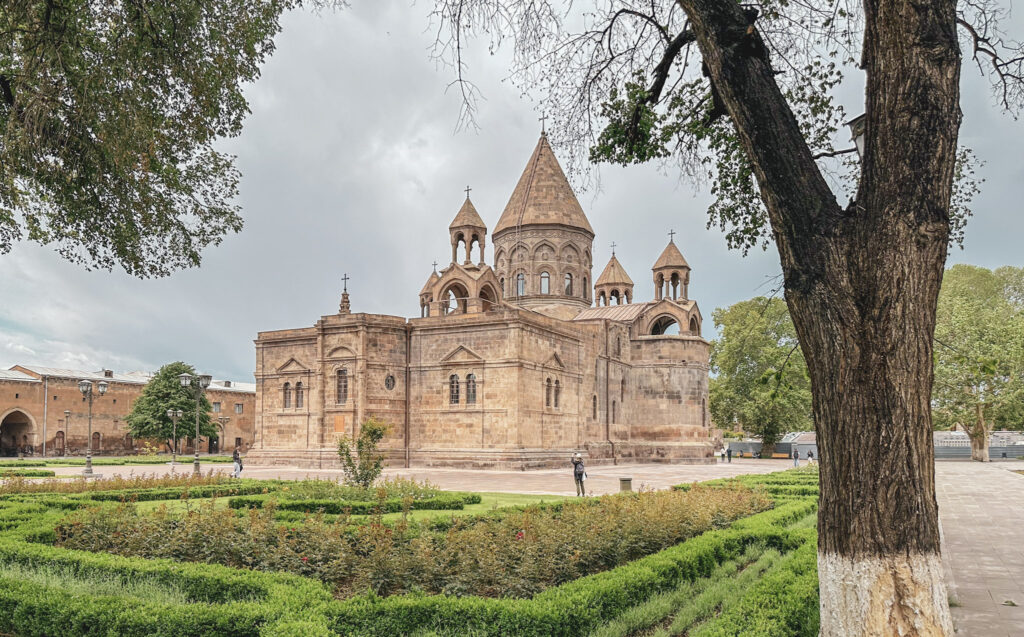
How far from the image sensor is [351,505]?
14.5 metres

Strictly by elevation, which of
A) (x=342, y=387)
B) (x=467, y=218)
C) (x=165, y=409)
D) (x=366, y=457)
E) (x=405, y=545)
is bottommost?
(x=405, y=545)

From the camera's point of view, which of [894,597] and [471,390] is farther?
[471,390]

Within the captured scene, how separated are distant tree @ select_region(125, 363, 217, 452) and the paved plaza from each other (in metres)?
18.4

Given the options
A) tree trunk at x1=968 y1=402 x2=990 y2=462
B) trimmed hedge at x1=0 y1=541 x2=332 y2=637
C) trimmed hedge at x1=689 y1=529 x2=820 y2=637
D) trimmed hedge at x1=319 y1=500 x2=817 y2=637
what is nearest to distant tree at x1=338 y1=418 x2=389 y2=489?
trimmed hedge at x1=0 y1=541 x2=332 y2=637

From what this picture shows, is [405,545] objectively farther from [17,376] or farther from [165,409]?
[17,376]

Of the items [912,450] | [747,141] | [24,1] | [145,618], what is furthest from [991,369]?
[24,1]

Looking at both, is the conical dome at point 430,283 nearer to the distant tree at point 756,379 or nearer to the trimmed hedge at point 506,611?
the distant tree at point 756,379

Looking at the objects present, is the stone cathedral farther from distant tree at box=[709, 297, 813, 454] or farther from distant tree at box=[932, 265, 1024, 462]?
distant tree at box=[932, 265, 1024, 462]

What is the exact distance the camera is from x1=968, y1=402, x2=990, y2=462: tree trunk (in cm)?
4334

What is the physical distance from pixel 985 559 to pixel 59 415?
187 ft

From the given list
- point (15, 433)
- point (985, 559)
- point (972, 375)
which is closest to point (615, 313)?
point (972, 375)

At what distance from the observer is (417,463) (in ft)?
107

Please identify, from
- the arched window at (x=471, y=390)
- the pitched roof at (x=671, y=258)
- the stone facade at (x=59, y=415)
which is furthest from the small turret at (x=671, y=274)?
the stone facade at (x=59, y=415)

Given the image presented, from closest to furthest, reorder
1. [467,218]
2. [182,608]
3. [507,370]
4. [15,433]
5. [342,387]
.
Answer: [182,608], [507,370], [342,387], [467,218], [15,433]
